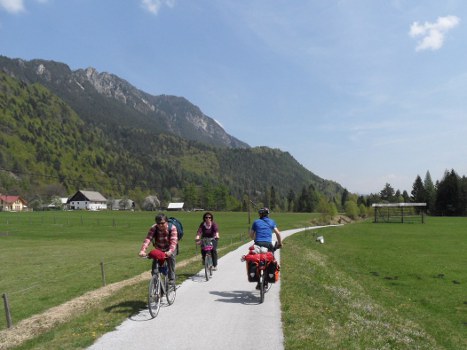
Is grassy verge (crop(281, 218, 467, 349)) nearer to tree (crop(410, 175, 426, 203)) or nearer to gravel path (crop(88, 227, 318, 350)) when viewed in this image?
gravel path (crop(88, 227, 318, 350))

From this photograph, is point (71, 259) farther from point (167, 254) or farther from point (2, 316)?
point (167, 254)

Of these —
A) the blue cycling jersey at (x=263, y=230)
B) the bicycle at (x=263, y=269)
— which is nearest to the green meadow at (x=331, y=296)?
the bicycle at (x=263, y=269)

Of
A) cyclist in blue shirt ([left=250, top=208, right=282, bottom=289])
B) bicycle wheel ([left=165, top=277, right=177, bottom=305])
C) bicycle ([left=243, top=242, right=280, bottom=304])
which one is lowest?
bicycle wheel ([left=165, top=277, right=177, bottom=305])

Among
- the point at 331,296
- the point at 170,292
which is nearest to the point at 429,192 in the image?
the point at 331,296

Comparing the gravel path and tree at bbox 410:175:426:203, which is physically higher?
tree at bbox 410:175:426:203

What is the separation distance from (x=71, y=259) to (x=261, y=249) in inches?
994

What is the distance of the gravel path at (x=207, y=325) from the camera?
8.48 m

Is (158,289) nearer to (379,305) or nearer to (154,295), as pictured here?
(154,295)

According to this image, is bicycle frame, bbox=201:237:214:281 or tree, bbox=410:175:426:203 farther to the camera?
tree, bbox=410:175:426:203

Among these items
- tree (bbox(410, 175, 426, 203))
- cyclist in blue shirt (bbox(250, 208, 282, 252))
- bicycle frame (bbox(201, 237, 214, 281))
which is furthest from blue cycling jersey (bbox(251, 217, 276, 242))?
tree (bbox(410, 175, 426, 203))

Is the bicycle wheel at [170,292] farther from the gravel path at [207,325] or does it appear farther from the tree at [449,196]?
the tree at [449,196]

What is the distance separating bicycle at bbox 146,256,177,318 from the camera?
10664 millimetres

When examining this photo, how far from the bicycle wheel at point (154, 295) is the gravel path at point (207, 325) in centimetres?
21

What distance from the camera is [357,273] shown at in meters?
26.1
